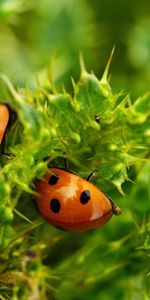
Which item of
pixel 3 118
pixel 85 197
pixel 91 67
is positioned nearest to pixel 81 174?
pixel 85 197

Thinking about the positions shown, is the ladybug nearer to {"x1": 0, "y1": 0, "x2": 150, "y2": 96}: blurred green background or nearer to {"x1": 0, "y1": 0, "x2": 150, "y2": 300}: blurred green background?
{"x1": 0, "y1": 0, "x2": 150, "y2": 300}: blurred green background

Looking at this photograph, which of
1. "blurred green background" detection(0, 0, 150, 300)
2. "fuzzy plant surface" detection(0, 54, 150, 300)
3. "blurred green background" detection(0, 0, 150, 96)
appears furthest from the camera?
"blurred green background" detection(0, 0, 150, 96)

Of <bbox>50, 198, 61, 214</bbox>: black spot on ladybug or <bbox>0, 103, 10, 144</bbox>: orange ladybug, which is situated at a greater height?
<bbox>0, 103, 10, 144</bbox>: orange ladybug

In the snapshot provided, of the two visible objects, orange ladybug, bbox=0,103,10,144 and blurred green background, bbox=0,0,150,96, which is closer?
orange ladybug, bbox=0,103,10,144

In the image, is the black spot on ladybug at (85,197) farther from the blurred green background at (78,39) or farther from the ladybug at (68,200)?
the blurred green background at (78,39)

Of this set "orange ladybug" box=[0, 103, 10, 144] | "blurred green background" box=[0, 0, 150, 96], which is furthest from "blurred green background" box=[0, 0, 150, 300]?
"orange ladybug" box=[0, 103, 10, 144]

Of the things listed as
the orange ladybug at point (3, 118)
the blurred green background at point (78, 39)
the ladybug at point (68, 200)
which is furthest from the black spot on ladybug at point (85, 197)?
the blurred green background at point (78, 39)
